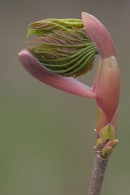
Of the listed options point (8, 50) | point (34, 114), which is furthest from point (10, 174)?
point (8, 50)

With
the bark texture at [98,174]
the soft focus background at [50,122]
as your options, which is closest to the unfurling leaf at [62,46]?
the bark texture at [98,174]

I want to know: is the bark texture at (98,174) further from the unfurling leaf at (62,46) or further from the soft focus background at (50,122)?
the soft focus background at (50,122)

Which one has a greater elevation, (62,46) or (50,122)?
(62,46)

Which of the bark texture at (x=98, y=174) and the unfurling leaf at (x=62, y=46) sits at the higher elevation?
the unfurling leaf at (x=62, y=46)

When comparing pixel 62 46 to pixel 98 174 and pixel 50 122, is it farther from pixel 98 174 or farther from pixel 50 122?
pixel 50 122

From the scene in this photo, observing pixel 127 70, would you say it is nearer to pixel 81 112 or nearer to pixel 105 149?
pixel 81 112

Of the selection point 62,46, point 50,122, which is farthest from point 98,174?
point 50,122

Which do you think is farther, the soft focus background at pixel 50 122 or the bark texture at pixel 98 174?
the soft focus background at pixel 50 122

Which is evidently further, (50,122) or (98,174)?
(50,122)
